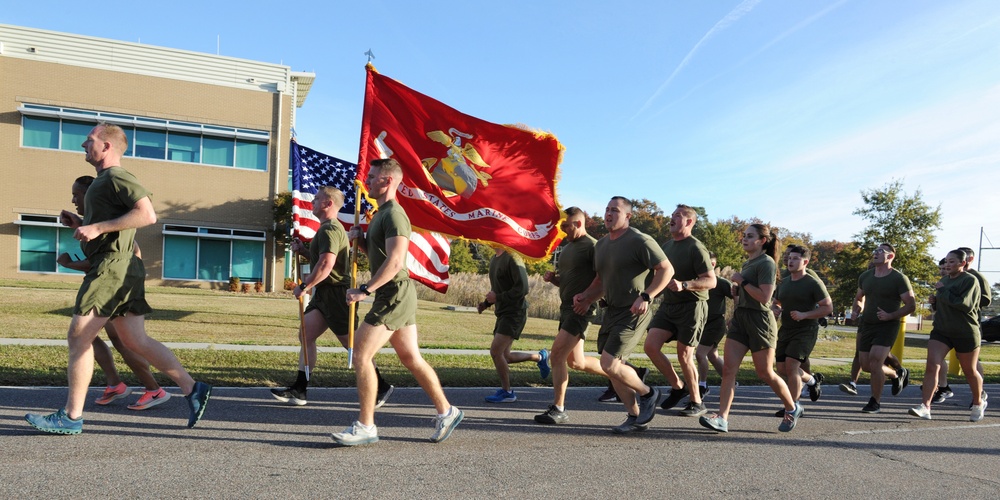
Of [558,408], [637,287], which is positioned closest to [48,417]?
[558,408]

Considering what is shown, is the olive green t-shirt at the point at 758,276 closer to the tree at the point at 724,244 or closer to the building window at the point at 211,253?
the building window at the point at 211,253

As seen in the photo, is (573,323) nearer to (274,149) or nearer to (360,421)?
(360,421)

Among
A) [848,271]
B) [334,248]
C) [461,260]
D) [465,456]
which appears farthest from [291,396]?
[461,260]

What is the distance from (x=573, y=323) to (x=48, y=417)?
13.0 ft

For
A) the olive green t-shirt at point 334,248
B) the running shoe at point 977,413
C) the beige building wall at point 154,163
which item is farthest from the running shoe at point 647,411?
the beige building wall at point 154,163

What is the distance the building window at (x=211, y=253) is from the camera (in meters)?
29.9

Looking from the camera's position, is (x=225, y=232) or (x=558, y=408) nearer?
(x=558, y=408)

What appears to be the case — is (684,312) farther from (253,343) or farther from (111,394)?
(253,343)

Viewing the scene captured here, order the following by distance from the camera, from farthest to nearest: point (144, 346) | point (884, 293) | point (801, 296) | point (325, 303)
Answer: point (884, 293)
point (801, 296)
point (325, 303)
point (144, 346)

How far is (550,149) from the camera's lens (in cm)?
848

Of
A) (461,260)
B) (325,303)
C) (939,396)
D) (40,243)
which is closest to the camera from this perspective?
(325,303)

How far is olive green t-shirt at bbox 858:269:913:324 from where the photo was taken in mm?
8570

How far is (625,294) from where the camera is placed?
6117 millimetres

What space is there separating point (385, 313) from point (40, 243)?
95.2 ft
